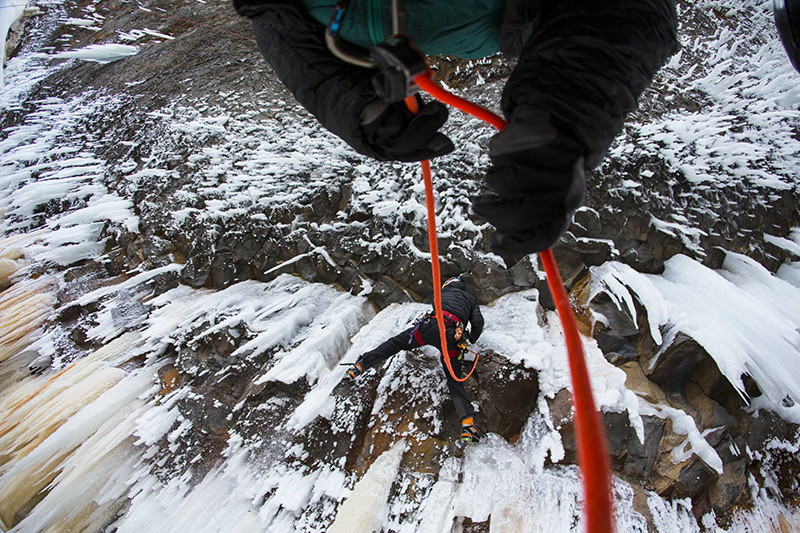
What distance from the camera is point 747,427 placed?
8.58ft

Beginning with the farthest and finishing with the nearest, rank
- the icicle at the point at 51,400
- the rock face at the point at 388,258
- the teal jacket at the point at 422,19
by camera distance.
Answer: the icicle at the point at 51,400, the rock face at the point at 388,258, the teal jacket at the point at 422,19

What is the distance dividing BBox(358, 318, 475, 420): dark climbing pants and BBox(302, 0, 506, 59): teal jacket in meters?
2.04

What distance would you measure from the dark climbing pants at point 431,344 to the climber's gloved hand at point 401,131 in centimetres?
190

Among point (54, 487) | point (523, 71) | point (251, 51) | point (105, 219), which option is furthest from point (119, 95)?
point (523, 71)

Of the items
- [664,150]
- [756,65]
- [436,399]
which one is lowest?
[436,399]

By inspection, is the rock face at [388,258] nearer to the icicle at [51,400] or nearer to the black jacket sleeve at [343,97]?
the icicle at [51,400]

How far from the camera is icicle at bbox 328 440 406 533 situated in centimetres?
229

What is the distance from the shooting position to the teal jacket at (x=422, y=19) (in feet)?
2.82

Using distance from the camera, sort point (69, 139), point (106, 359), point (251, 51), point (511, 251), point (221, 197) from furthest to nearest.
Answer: point (251, 51) < point (69, 139) < point (221, 197) < point (106, 359) < point (511, 251)

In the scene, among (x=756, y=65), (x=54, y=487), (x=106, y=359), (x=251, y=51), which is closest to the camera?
(x=54, y=487)

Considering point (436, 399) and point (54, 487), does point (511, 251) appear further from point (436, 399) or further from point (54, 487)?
point (54, 487)

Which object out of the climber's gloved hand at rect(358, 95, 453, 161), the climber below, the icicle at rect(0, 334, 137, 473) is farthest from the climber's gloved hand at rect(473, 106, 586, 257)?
the icicle at rect(0, 334, 137, 473)

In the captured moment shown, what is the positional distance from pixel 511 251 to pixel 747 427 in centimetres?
320

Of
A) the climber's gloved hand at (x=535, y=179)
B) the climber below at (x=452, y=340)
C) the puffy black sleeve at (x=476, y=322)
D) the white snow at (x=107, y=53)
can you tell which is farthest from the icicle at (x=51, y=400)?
the white snow at (x=107, y=53)
